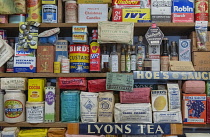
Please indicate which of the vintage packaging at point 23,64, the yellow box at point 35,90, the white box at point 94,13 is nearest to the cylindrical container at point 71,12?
the white box at point 94,13

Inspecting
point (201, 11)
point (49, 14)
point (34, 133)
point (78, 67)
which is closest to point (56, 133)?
point (34, 133)

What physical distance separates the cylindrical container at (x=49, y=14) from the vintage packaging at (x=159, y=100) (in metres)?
0.97

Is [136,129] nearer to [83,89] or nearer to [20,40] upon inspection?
[83,89]

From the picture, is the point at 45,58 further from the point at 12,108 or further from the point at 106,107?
the point at 106,107

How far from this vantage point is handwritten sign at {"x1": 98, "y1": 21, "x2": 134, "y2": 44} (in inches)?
80.6

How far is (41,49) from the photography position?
2.08 m

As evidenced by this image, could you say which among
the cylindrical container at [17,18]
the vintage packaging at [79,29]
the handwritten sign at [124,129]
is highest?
the cylindrical container at [17,18]

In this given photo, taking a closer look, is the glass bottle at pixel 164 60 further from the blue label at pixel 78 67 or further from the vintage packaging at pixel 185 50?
the blue label at pixel 78 67

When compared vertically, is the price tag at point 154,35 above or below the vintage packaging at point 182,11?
below

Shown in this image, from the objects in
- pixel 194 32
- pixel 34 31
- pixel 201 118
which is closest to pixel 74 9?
pixel 34 31

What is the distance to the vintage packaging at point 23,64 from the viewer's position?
2.06 meters

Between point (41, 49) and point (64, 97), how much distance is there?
0.42 m

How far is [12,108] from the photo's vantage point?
199cm

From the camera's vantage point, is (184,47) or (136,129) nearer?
(136,129)
